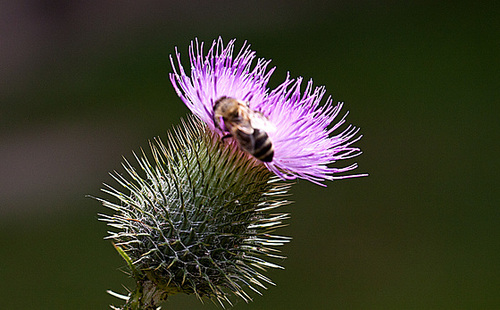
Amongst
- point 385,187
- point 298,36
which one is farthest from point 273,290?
point 298,36

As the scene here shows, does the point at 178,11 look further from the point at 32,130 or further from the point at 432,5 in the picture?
the point at 432,5

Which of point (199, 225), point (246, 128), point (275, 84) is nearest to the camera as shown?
point (246, 128)

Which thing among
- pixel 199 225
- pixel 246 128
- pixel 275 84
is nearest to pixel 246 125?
pixel 246 128

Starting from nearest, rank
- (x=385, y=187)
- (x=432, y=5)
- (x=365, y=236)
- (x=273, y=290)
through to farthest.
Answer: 1. (x=273, y=290)
2. (x=365, y=236)
3. (x=385, y=187)
4. (x=432, y=5)

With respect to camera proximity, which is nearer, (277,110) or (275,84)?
(277,110)

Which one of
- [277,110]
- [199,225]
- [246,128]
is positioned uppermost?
[277,110]

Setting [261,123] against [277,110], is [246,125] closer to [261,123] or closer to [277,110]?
[261,123]

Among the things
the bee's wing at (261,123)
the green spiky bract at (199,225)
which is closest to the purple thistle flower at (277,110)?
the bee's wing at (261,123)
